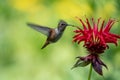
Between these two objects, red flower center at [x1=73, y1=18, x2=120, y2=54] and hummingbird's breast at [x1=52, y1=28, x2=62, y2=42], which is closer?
red flower center at [x1=73, y1=18, x2=120, y2=54]

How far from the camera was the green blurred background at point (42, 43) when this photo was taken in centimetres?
420

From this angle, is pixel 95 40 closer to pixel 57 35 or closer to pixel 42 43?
pixel 57 35

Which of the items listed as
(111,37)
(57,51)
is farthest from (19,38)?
(111,37)

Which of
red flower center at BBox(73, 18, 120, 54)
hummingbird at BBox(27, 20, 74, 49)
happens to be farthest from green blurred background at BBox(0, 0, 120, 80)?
red flower center at BBox(73, 18, 120, 54)

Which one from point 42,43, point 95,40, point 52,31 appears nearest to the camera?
point 95,40

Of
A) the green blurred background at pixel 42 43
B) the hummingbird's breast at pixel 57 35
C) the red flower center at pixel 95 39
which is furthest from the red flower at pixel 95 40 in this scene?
the green blurred background at pixel 42 43

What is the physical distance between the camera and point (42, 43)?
16.4ft

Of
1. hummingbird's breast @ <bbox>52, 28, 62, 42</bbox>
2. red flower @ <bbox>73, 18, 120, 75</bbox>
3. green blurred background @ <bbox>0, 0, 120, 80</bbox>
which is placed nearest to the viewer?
red flower @ <bbox>73, 18, 120, 75</bbox>

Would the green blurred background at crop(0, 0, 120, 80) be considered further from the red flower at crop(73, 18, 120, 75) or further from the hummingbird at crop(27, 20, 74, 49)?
the red flower at crop(73, 18, 120, 75)

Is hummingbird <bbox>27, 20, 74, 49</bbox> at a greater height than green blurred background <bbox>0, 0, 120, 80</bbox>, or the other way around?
hummingbird <bbox>27, 20, 74, 49</bbox>

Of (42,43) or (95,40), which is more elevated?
(95,40)

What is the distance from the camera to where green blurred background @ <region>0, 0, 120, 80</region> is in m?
4.20

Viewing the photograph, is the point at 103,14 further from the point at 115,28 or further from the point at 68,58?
the point at 68,58

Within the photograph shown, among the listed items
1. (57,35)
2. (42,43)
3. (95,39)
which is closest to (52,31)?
(57,35)
